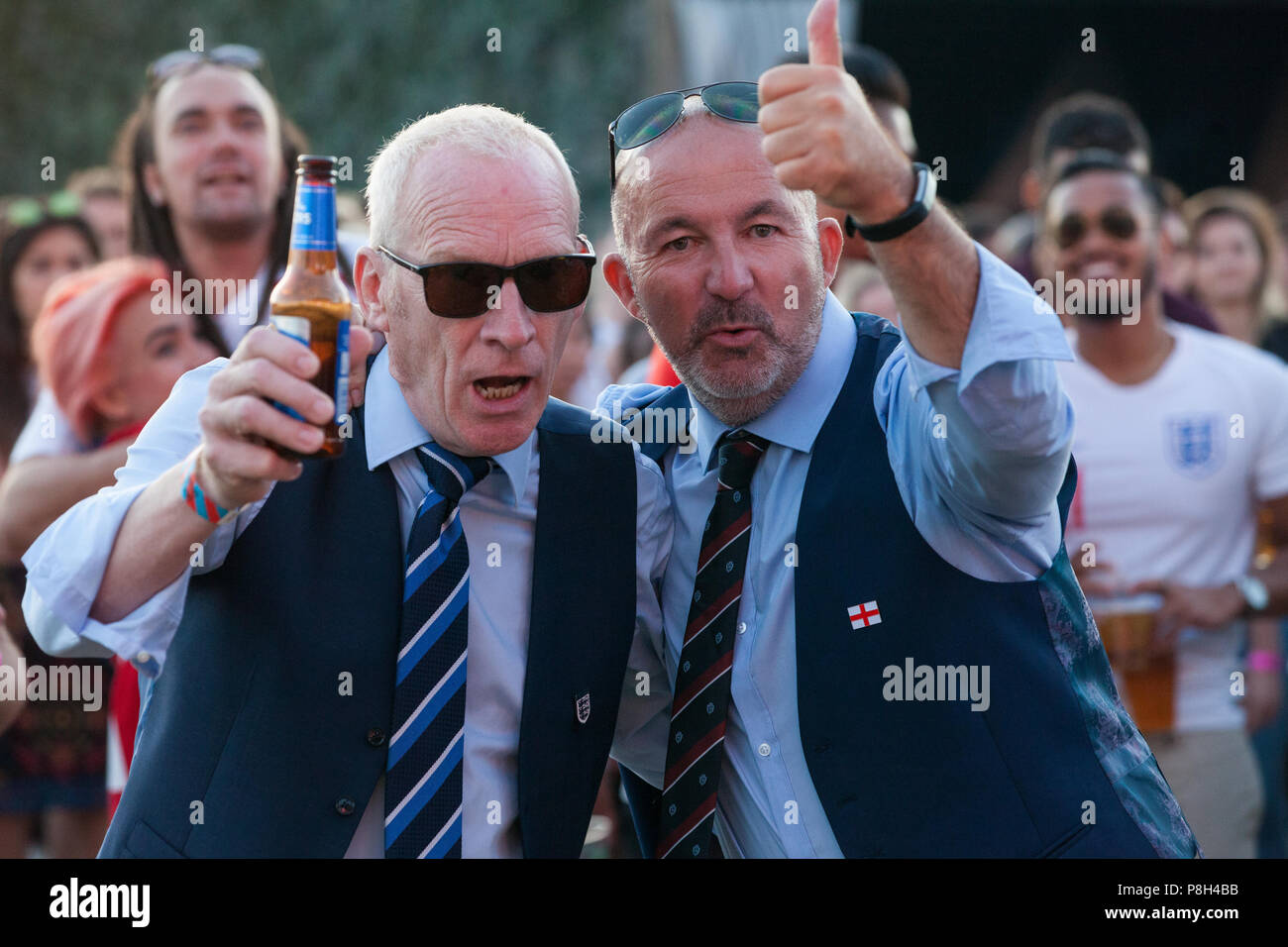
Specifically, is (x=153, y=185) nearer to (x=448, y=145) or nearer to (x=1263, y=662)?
(x=448, y=145)

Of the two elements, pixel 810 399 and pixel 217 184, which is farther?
pixel 217 184

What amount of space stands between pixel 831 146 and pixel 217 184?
3319 mm

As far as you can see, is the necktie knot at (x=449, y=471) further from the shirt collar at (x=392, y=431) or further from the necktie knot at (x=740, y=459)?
the necktie knot at (x=740, y=459)

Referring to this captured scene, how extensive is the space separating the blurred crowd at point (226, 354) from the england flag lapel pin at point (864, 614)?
173 centimetres

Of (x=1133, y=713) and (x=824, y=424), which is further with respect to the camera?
(x=1133, y=713)

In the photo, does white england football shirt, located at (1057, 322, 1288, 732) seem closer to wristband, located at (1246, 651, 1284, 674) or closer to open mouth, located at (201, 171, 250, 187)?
wristband, located at (1246, 651, 1284, 674)

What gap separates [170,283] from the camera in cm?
471

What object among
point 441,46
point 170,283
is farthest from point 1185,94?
point 170,283

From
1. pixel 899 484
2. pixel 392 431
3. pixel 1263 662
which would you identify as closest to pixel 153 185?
pixel 392 431

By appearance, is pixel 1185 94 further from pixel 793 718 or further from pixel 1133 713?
pixel 793 718

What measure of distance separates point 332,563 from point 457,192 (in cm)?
70

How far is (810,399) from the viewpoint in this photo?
9.35 feet

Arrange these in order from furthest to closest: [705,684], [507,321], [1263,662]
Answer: [1263,662], [705,684], [507,321]
